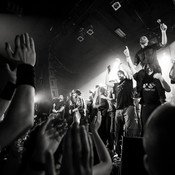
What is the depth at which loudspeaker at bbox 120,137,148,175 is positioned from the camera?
1711 millimetres

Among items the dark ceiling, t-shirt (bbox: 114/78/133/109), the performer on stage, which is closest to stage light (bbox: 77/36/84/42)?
the dark ceiling

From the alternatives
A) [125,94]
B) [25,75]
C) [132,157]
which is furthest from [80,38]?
[25,75]

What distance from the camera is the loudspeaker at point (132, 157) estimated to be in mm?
1711

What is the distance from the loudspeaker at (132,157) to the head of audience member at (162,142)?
107 cm

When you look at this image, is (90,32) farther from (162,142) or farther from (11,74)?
(162,142)

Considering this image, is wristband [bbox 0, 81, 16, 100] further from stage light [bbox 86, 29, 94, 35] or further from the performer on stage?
stage light [bbox 86, 29, 94, 35]

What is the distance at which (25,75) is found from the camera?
1027 millimetres

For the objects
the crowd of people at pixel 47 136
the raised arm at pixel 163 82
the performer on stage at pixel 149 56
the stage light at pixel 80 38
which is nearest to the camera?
the crowd of people at pixel 47 136

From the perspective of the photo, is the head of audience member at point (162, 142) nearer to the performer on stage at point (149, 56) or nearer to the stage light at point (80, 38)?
the performer on stage at point (149, 56)

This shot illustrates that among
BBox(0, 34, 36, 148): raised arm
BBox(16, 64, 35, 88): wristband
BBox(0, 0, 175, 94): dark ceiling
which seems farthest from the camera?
BBox(0, 0, 175, 94): dark ceiling

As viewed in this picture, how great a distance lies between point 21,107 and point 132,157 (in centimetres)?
137

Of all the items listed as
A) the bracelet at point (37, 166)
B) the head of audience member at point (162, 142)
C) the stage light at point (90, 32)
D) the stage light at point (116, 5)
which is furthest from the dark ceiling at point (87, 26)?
the bracelet at point (37, 166)

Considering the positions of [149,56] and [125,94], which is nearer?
[149,56]

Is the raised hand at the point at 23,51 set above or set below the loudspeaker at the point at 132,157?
above
